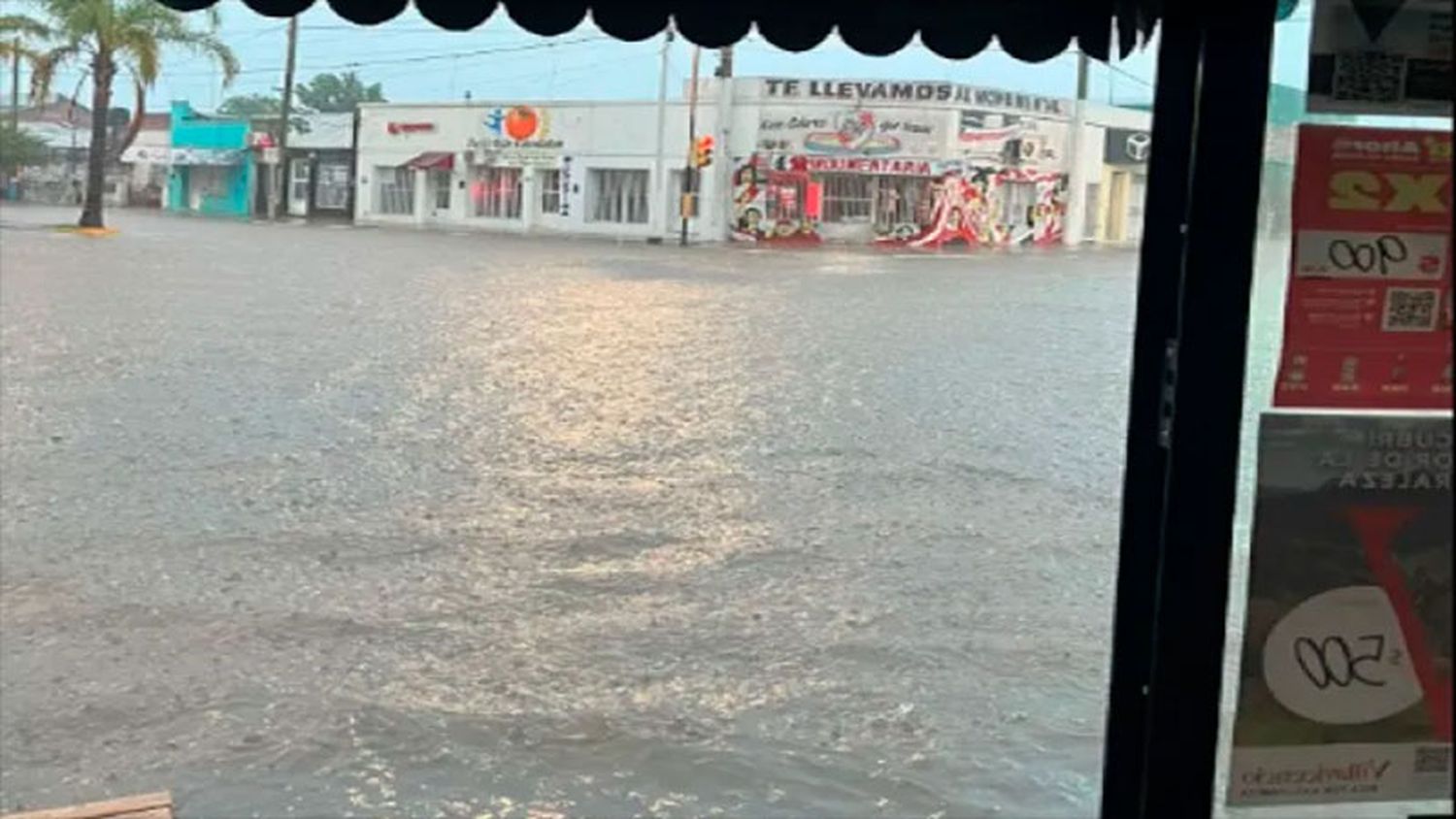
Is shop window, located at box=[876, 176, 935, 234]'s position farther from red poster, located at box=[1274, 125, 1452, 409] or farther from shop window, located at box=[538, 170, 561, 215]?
red poster, located at box=[1274, 125, 1452, 409]

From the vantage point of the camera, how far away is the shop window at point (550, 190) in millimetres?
52156

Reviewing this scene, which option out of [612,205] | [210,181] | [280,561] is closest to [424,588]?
[280,561]

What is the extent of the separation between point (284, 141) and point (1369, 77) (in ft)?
196

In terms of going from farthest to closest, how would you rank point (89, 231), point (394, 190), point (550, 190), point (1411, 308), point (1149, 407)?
point (394, 190) → point (550, 190) → point (89, 231) → point (1149, 407) → point (1411, 308)

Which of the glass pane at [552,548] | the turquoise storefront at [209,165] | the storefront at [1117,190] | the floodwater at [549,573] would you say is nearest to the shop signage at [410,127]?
the turquoise storefront at [209,165]

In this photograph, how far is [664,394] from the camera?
13547 millimetres

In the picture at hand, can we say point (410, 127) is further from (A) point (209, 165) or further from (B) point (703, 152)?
(B) point (703, 152)

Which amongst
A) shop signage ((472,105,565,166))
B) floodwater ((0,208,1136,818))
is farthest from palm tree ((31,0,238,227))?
floodwater ((0,208,1136,818))

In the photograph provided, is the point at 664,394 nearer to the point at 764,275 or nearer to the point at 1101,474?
the point at 1101,474

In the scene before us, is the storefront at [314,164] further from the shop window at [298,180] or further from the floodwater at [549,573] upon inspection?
the floodwater at [549,573]

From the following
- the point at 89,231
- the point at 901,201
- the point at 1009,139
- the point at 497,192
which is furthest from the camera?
the point at 497,192

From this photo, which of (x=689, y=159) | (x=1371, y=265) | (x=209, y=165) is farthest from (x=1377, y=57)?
(x=209, y=165)

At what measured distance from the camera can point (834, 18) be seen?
123 inches

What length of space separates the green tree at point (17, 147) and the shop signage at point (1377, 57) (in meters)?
73.4
